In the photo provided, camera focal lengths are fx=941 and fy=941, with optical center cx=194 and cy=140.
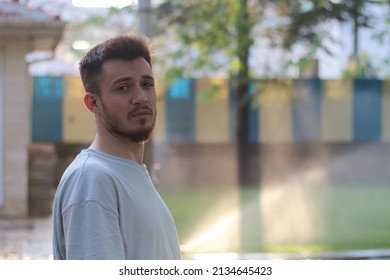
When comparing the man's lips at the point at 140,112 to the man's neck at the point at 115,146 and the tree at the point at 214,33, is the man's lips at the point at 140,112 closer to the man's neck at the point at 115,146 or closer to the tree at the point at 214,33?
the man's neck at the point at 115,146

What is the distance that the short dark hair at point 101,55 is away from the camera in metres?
1.92

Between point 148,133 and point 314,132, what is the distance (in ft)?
45.2

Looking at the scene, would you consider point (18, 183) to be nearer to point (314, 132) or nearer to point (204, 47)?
point (204, 47)

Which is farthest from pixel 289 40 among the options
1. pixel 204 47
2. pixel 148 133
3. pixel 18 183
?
pixel 148 133

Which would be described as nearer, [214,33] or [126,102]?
[126,102]

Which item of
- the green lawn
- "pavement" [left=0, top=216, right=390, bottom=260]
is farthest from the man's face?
the green lawn

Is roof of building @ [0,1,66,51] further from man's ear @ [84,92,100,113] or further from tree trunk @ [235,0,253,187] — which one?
man's ear @ [84,92,100,113]

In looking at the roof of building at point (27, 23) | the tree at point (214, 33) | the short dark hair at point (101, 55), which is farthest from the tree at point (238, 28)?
the short dark hair at point (101, 55)

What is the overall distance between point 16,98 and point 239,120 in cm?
577

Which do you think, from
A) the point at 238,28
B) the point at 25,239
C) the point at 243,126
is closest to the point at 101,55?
the point at 25,239

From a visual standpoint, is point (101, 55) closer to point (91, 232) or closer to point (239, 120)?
→ point (91, 232)

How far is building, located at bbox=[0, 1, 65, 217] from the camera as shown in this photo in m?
9.27

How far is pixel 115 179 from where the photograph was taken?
1819 millimetres

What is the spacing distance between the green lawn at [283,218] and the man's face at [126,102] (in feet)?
18.2
